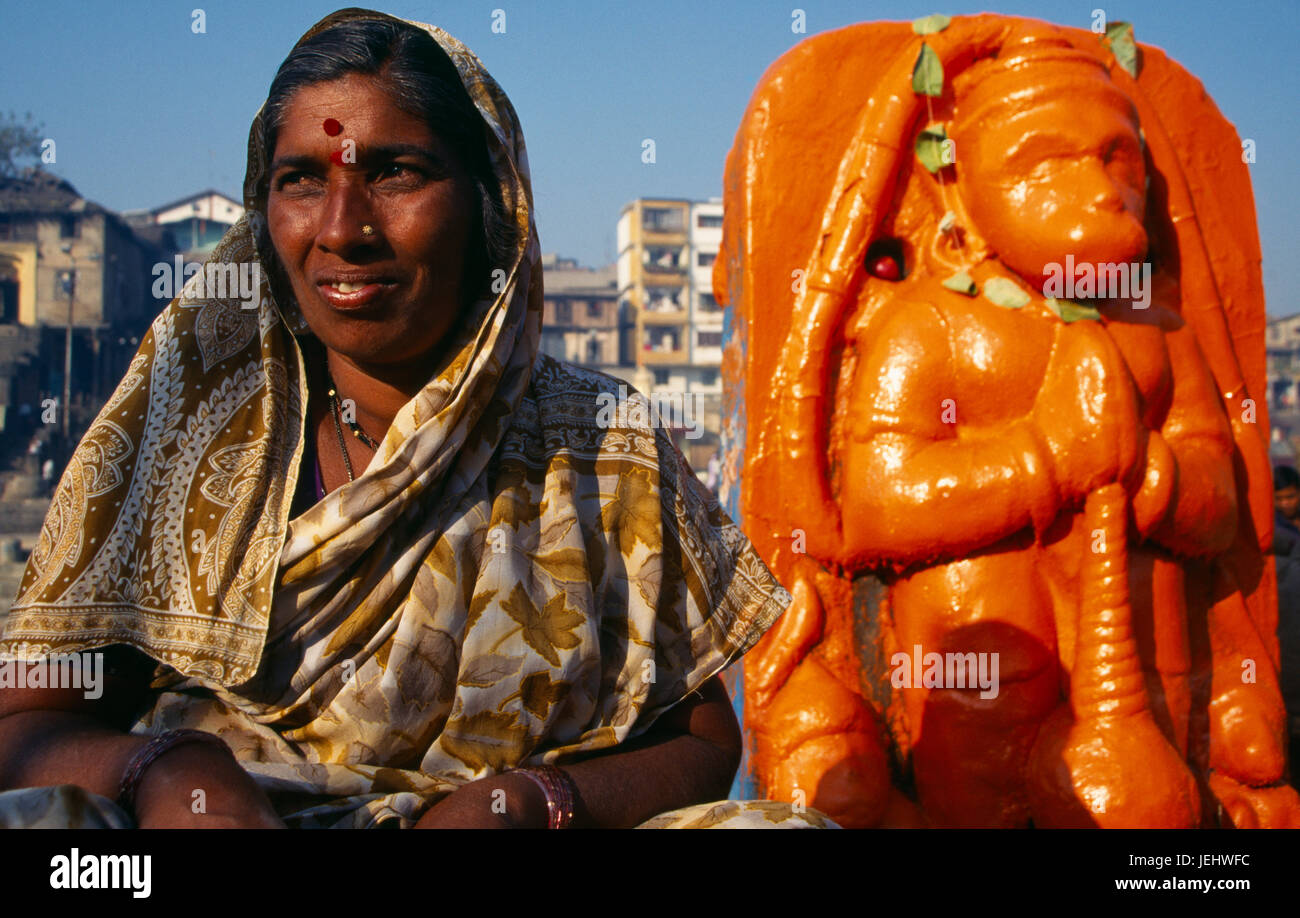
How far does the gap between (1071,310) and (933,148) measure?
27.9 inches

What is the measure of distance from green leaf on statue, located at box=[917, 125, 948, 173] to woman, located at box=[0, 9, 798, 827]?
2.17m

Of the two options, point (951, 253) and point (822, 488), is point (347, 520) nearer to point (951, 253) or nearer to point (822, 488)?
point (822, 488)

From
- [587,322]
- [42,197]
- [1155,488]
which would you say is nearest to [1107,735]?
[1155,488]

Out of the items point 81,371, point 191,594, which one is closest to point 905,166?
point 191,594

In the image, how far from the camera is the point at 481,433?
5.76 feet

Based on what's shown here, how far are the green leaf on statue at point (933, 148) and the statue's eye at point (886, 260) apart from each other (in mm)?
270

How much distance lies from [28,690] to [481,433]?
754mm

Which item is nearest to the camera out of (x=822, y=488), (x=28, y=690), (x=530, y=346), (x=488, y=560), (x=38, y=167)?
(x=28, y=690)

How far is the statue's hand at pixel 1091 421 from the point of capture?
10.8 ft

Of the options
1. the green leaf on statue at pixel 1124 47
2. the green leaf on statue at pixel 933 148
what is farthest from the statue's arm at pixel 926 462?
the green leaf on statue at pixel 1124 47

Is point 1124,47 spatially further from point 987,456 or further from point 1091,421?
point 987,456

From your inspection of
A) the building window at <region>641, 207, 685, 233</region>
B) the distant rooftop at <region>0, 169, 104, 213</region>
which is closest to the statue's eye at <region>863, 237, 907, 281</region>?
the distant rooftop at <region>0, 169, 104, 213</region>

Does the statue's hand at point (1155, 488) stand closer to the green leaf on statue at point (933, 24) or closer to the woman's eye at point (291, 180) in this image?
the green leaf on statue at point (933, 24)

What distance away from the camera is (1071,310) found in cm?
345
